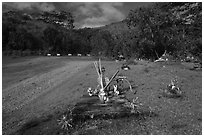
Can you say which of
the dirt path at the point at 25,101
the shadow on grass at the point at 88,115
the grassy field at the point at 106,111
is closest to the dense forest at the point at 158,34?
the grassy field at the point at 106,111

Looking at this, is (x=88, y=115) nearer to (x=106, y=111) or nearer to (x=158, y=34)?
(x=106, y=111)

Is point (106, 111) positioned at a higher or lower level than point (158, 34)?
lower

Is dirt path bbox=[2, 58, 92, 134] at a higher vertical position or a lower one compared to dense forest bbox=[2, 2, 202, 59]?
lower

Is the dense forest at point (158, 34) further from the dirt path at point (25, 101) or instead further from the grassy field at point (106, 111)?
the dirt path at point (25, 101)

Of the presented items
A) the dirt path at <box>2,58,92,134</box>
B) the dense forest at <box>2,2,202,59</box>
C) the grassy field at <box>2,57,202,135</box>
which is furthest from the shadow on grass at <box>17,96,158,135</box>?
the dense forest at <box>2,2,202,59</box>

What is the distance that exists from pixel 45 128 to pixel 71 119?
1089mm

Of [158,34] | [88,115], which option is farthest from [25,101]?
[158,34]

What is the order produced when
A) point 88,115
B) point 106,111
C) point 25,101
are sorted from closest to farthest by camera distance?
point 88,115 < point 106,111 < point 25,101

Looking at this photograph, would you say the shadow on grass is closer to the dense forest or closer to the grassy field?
the grassy field

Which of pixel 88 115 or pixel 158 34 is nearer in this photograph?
pixel 88 115

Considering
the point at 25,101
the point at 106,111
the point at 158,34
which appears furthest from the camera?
the point at 158,34

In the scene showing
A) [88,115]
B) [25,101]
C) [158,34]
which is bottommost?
[25,101]

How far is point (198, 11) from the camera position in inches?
1038

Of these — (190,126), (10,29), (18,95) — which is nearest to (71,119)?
(190,126)
